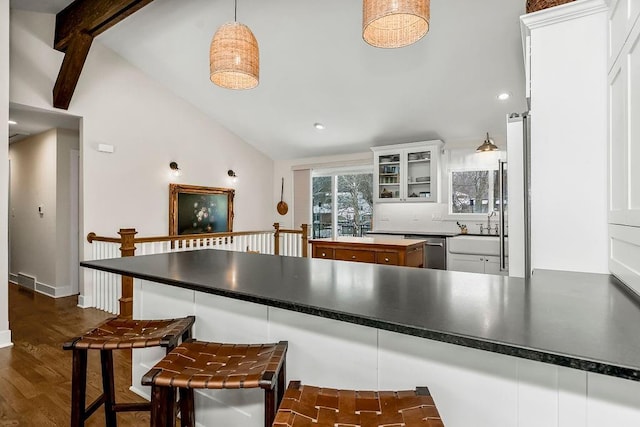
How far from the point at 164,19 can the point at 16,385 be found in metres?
3.81

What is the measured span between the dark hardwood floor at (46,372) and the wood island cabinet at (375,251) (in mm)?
2275

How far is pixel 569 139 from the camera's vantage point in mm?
1674

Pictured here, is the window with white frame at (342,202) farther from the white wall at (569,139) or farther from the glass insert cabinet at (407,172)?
the white wall at (569,139)

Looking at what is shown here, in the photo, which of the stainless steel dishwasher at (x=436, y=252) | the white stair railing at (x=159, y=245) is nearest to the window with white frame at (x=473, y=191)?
the stainless steel dishwasher at (x=436, y=252)

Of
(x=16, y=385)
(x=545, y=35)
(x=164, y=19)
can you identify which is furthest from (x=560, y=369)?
(x=164, y=19)

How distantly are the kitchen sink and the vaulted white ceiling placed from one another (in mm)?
1544

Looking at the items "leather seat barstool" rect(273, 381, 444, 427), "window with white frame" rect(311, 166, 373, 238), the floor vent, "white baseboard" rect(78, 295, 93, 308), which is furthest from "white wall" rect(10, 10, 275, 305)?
"leather seat barstool" rect(273, 381, 444, 427)

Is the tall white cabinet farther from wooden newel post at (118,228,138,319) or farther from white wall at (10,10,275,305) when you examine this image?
white wall at (10,10,275,305)

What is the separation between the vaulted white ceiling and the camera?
141 inches

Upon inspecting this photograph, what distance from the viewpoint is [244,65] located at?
196cm

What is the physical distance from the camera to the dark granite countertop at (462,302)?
2.49 ft

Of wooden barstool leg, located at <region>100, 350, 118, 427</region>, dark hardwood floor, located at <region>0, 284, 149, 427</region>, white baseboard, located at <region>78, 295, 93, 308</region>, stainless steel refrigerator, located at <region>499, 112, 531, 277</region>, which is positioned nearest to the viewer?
wooden barstool leg, located at <region>100, 350, 118, 427</region>

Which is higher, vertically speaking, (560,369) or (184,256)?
(184,256)

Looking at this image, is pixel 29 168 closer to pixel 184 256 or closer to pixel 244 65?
pixel 184 256
